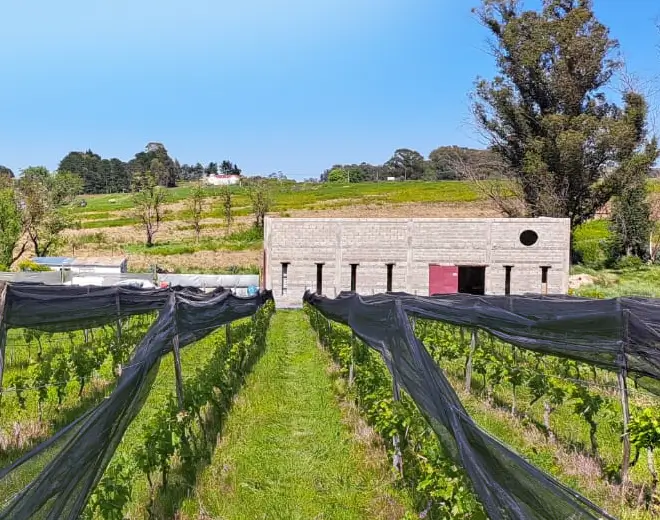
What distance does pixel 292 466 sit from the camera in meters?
5.43

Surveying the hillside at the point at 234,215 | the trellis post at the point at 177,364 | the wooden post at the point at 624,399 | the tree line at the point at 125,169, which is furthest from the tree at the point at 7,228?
the tree line at the point at 125,169

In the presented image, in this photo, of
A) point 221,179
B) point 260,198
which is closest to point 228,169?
point 221,179

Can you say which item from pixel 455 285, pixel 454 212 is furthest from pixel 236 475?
pixel 454 212

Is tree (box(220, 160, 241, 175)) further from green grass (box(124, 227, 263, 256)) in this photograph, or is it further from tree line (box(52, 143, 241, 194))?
green grass (box(124, 227, 263, 256))

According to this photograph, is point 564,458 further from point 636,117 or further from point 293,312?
point 636,117

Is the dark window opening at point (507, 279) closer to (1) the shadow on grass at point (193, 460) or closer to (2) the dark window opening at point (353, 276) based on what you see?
(2) the dark window opening at point (353, 276)

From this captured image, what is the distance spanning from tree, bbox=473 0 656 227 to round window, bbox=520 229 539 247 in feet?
34.3

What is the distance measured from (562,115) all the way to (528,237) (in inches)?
502

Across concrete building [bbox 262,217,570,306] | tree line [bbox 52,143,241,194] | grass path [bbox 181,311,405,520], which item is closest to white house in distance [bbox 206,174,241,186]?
tree line [bbox 52,143,241,194]

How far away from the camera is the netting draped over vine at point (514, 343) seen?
2.36 meters

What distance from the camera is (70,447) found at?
2311 millimetres

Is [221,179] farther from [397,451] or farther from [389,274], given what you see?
[397,451]

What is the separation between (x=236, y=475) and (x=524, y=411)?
4145 mm

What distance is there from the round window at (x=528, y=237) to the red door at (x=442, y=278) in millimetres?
2836
